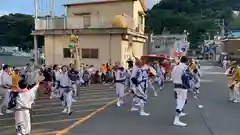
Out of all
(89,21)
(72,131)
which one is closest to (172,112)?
(72,131)

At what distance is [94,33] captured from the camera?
26.1 meters

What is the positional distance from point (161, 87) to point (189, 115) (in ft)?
31.3

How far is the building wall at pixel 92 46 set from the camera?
26109mm

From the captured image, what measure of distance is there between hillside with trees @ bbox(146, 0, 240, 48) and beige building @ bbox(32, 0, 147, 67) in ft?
Result: 157

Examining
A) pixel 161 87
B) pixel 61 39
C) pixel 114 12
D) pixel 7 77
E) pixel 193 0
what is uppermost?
pixel 193 0

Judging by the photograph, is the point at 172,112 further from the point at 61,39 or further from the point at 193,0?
the point at 193,0

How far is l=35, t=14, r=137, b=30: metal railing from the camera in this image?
2686cm

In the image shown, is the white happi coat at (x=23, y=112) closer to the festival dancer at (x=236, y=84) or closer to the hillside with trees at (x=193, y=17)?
the festival dancer at (x=236, y=84)

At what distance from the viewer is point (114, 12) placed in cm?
2983

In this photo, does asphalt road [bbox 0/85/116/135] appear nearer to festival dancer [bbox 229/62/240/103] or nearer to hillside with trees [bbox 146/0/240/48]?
festival dancer [bbox 229/62/240/103]

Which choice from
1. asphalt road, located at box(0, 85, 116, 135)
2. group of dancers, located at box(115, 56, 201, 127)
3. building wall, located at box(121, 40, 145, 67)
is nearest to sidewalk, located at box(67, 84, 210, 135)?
group of dancers, located at box(115, 56, 201, 127)

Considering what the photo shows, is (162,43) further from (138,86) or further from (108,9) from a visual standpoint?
(138,86)

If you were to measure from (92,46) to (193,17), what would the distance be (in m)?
82.5

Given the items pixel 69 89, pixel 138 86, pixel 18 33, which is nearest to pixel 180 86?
pixel 138 86
